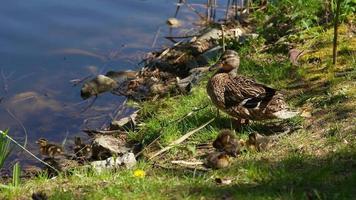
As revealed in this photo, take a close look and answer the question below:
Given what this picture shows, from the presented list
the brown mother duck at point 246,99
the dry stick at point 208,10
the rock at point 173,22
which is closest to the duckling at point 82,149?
the brown mother duck at point 246,99

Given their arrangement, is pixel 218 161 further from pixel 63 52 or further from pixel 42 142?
pixel 63 52

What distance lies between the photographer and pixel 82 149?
305 inches

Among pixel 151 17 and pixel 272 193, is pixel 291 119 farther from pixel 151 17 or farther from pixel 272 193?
pixel 151 17

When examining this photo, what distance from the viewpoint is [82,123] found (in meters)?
9.04

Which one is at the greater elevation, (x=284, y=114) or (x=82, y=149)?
(x=284, y=114)

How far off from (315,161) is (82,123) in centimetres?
417

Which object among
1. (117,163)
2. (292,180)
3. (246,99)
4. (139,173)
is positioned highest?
(246,99)

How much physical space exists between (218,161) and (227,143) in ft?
1.33

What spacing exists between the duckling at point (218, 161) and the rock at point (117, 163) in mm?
781

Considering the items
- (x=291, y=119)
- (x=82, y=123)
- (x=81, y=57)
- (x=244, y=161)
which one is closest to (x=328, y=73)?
(x=291, y=119)

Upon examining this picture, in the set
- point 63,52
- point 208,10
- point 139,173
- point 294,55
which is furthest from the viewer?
point 208,10

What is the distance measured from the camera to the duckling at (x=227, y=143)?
20.0ft

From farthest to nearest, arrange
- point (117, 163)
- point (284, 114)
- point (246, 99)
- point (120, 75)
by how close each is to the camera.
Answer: point (120, 75), point (246, 99), point (284, 114), point (117, 163)

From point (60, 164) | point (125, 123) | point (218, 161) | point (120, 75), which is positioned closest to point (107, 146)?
point (60, 164)
